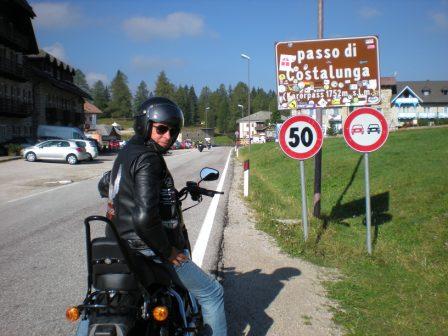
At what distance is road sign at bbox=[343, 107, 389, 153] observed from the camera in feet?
21.8

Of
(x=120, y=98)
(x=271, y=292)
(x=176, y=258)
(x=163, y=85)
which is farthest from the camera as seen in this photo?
(x=120, y=98)

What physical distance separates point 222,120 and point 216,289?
155 m

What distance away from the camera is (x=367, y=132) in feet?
22.1

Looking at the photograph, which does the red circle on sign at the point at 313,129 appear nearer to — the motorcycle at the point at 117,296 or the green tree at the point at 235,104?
the motorcycle at the point at 117,296

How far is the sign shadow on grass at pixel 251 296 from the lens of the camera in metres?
4.05

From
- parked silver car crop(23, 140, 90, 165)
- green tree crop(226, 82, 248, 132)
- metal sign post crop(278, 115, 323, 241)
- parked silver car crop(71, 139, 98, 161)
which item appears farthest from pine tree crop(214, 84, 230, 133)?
metal sign post crop(278, 115, 323, 241)

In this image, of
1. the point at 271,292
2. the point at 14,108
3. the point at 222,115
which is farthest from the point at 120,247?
the point at 222,115

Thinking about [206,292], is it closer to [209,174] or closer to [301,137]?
[209,174]

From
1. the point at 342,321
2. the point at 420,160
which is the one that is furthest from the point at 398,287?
the point at 420,160

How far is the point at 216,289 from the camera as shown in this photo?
299cm

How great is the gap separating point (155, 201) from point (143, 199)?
0.07 metres

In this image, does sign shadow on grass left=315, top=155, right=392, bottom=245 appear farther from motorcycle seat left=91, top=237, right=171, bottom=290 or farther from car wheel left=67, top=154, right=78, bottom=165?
car wheel left=67, top=154, right=78, bottom=165

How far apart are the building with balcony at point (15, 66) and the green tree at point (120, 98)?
330ft

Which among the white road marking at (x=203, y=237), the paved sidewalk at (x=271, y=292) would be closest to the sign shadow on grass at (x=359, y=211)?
the paved sidewalk at (x=271, y=292)
